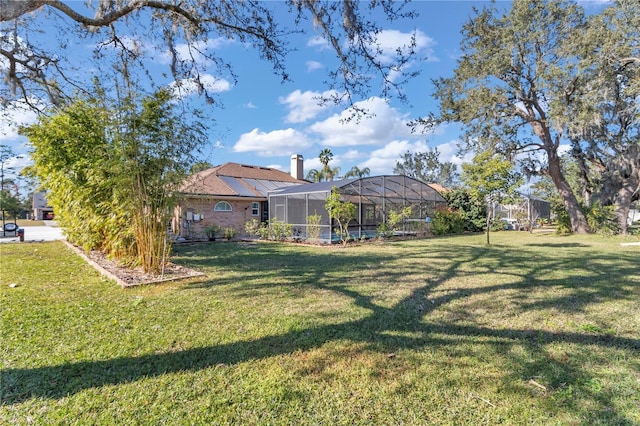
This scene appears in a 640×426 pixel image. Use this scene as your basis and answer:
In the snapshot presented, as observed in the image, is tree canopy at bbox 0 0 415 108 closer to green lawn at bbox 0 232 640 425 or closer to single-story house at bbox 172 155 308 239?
green lawn at bbox 0 232 640 425

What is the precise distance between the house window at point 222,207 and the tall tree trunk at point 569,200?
19.0 m

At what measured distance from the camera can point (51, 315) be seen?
3.98 metres

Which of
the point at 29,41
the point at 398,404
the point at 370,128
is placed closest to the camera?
the point at 398,404

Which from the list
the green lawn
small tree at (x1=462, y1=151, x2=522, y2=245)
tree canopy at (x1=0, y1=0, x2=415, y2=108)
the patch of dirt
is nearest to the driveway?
tree canopy at (x1=0, y1=0, x2=415, y2=108)

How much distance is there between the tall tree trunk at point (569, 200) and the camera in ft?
60.3

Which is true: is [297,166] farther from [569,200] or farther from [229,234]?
[569,200]

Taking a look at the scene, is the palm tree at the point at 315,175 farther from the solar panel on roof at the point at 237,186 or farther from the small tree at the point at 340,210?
the small tree at the point at 340,210

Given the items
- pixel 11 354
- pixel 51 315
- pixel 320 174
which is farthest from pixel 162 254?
pixel 320 174

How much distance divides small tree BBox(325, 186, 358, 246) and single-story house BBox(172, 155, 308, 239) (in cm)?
514

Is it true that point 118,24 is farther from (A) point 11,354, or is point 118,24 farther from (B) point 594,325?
(B) point 594,325

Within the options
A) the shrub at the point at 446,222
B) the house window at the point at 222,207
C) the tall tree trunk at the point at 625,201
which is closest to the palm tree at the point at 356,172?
the shrub at the point at 446,222

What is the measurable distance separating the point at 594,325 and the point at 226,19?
758cm

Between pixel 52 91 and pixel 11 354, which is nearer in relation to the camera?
pixel 11 354

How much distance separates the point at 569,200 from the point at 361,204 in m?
13.3
